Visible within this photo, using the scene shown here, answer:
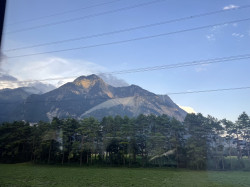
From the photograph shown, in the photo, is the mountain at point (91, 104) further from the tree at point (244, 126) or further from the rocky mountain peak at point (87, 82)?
the tree at point (244, 126)

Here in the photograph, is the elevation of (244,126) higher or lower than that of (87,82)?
lower

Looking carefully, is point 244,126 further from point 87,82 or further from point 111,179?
point 87,82

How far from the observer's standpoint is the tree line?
52.6 feet

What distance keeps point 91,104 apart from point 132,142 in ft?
35.8

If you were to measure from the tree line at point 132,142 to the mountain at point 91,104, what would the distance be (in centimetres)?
228

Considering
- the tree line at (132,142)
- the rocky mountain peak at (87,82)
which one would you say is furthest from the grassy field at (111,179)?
the rocky mountain peak at (87,82)

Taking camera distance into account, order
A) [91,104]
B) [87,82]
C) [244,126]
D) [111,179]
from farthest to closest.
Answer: [87,82]
[91,104]
[244,126]
[111,179]

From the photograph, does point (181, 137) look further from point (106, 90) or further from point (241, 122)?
point (106, 90)

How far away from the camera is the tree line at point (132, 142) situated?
16.0 metres

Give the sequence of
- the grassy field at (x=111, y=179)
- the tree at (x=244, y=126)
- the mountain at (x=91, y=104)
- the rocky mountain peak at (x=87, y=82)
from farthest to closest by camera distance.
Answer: the rocky mountain peak at (x=87, y=82)
the mountain at (x=91, y=104)
the tree at (x=244, y=126)
the grassy field at (x=111, y=179)

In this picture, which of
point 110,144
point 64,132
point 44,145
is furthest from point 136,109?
point 44,145

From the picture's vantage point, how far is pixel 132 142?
18328mm

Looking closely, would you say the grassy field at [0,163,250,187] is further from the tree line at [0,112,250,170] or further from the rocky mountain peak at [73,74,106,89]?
the rocky mountain peak at [73,74,106,89]

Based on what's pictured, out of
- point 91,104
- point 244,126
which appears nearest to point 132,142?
point 244,126
